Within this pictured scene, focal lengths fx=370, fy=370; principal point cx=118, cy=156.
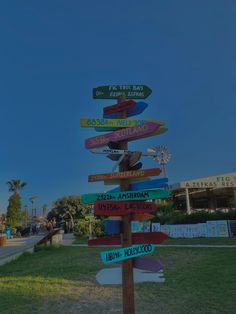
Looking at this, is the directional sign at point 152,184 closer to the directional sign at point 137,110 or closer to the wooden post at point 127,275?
the wooden post at point 127,275

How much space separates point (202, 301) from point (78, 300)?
6.75ft

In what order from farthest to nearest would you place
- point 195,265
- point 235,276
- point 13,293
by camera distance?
point 195,265 → point 235,276 → point 13,293

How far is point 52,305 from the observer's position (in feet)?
19.5

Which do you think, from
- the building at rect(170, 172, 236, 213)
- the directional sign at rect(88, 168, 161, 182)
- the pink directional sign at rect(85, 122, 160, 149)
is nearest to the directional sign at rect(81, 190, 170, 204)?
A: the directional sign at rect(88, 168, 161, 182)

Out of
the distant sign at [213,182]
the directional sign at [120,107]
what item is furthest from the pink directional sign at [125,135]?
the distant sign at [213,182]

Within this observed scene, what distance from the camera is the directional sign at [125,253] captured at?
365cm

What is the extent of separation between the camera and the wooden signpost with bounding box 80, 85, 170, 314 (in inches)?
145

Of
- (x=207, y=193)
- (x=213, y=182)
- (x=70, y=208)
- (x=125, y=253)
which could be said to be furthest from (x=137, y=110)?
(x=70, y=208)

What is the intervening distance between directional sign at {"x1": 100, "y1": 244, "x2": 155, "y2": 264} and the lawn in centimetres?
222

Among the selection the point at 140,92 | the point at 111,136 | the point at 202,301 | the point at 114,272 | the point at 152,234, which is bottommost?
the point at 202,301

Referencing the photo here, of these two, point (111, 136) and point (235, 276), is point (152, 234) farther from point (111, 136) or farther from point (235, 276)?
point (235, 276)

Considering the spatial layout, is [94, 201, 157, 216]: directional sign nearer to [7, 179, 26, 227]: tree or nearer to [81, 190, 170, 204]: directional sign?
[81, 190, 170, 204]: directional sign

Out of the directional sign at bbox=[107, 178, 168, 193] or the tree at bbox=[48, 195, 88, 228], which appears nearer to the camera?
the directional sign at bbox=[107, 178, 168, 193]

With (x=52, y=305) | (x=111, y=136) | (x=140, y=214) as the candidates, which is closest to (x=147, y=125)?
(x=111, y=136)
